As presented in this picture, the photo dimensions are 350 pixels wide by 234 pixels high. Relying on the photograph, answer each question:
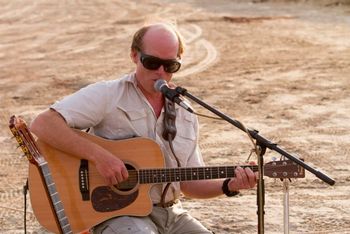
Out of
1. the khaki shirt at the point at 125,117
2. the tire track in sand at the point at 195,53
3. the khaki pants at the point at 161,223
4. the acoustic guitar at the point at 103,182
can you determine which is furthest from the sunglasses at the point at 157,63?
the tire track in sand at the point at 195,53

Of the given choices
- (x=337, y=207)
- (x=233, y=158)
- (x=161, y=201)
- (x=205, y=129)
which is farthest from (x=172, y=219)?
(x=205, y=129)

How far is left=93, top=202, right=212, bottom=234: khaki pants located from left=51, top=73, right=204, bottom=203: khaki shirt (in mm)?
77

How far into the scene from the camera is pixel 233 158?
9.09 metres

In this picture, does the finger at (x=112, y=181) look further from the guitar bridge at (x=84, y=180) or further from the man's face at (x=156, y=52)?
the man's face at (x=156, y=52)

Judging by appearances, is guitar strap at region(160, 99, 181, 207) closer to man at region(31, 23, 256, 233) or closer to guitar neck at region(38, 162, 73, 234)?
man at region(31, 23, 256, 233)

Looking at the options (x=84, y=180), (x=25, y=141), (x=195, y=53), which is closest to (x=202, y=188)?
(x=84, y=180)

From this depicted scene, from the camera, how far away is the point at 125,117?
5082 mm

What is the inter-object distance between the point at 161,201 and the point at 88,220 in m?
0.41

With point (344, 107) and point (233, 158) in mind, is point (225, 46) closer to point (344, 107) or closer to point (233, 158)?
point (344, 107)

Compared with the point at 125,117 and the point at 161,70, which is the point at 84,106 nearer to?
the point at 125,117

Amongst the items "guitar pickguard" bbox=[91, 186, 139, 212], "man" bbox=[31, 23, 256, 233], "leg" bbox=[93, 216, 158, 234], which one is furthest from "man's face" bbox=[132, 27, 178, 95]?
"leg" bbox=[93, 216, 158, 234]

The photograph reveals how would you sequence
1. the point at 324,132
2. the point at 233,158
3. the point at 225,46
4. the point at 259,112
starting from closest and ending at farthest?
the point at 233,158 → the point at 324,132 → the point at 259,112 → the point at 225,46

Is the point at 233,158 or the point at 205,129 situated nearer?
the point at 233,158

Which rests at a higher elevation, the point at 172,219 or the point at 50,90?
the point at 172,219
